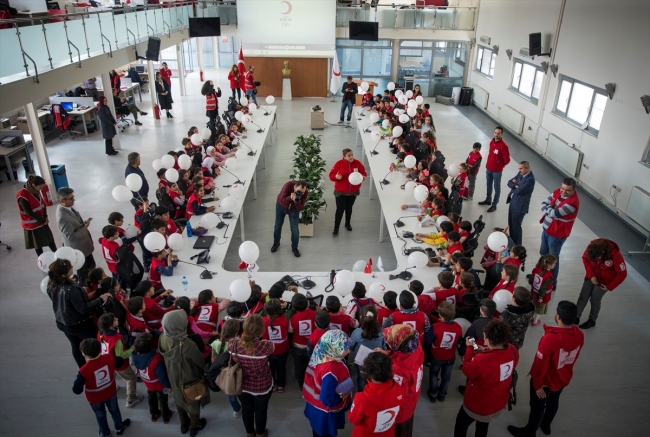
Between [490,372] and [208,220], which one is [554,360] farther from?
[208,220]

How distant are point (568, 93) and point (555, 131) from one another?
89cm

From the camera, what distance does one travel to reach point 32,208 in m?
5.94

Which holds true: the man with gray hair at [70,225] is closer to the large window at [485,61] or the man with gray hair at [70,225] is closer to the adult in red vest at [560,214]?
the adult in red vest at [560,214]

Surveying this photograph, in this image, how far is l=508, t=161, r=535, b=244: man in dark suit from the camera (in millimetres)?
6633

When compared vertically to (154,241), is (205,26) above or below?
above

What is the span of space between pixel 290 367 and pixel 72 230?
3.23m

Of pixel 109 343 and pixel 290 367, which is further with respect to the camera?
pixel 290 367

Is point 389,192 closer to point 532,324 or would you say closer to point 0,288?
point 532,324

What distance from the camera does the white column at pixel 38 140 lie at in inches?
304

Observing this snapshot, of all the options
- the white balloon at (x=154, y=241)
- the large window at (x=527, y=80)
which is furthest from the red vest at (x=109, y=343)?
the large window at (x=527, y=80)

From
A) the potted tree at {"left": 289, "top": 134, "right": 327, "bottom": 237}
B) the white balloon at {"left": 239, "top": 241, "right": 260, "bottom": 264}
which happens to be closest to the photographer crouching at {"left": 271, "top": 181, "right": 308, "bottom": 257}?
the potted tree at {"left": 289, "top": 134, "right": 327, "bottom": 237}

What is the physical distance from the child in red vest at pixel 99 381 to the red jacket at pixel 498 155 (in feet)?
22.1

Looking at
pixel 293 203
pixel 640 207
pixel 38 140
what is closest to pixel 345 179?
pixel 293 203

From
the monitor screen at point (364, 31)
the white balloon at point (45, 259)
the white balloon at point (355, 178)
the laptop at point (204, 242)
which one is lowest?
the laptop at point (204, 242)
